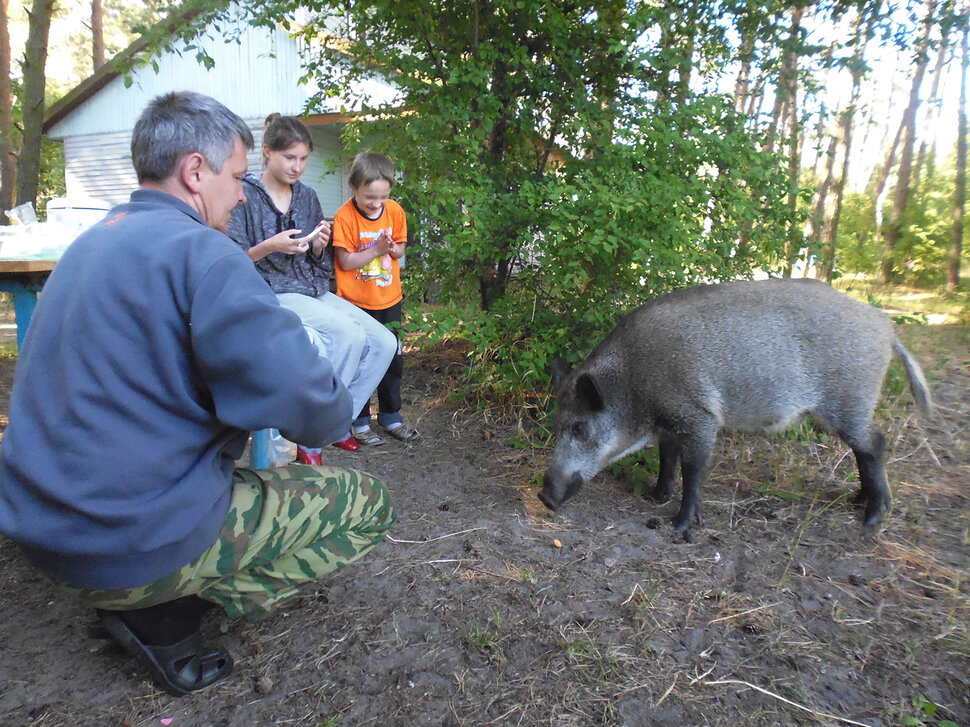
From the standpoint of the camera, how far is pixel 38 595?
109 inches

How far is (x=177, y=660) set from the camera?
2.18 m

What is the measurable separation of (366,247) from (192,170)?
2244 millimetres

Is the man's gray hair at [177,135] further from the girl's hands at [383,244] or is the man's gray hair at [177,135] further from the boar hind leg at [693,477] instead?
the boar hind leg at [693,477]

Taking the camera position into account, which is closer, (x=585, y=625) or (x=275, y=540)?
(x=275, y=540)

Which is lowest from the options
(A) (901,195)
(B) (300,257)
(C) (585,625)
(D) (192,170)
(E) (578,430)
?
(C) (585,625)

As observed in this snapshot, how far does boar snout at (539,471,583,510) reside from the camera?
11.8ft

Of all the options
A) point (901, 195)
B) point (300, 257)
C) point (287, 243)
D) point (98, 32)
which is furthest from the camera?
point (98, 32)

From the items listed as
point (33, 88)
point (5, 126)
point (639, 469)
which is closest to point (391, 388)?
point (639, 469)

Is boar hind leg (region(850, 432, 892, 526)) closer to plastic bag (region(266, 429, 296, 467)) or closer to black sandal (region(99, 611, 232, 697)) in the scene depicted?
plastic bag (region(266, 429, 296, 467))

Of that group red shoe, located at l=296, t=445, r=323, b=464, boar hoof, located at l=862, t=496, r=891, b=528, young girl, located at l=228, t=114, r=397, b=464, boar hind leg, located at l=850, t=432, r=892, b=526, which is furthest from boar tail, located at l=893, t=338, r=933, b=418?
red shoe, located at l=296, t=445, r=323, b=464

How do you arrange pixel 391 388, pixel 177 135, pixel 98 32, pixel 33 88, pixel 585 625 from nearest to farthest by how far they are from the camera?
pixel 177 135 → pixel 585 625 → pixel 391 388 → pixel 33 88 → pixel 98 32

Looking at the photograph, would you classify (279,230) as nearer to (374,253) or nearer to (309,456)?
(374,253)

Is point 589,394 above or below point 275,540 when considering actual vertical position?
above

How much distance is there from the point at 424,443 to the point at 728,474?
202 centimetres
